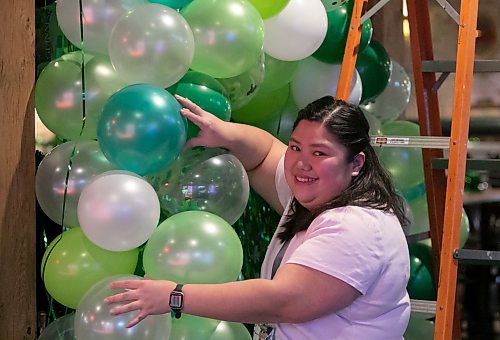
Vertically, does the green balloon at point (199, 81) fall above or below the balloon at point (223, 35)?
below

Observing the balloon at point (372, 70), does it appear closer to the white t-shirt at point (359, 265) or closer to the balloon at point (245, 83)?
the balloon at point (245, 83)

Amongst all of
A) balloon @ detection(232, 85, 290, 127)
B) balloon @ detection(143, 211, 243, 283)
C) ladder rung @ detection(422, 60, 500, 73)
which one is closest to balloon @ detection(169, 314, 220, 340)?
balloon @ detection(143, 211, 243, 283)

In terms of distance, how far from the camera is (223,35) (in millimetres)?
2152

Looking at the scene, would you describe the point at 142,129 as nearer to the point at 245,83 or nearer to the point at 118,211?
the point at 118,211

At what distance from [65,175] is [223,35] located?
591 millimetres

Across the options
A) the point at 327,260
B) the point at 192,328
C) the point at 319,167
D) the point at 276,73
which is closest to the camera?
the point at 327,260

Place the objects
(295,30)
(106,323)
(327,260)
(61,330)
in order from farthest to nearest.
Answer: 1. (295,30)
2. (61,330)
3. (106,323)
4. (327,260)

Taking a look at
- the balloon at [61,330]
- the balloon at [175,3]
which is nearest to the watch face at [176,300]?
the balloon at [61,330]

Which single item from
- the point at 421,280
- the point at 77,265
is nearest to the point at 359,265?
the point at 77,265

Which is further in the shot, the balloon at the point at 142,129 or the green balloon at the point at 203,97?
the green balloon at the point at 203,97

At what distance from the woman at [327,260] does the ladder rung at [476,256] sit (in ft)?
1.08

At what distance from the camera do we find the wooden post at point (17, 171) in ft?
7.68

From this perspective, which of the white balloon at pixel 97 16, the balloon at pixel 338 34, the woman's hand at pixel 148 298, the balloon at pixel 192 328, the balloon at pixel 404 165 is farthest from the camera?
the balloon at pixel 404 165

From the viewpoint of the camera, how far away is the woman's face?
70.9 inches
